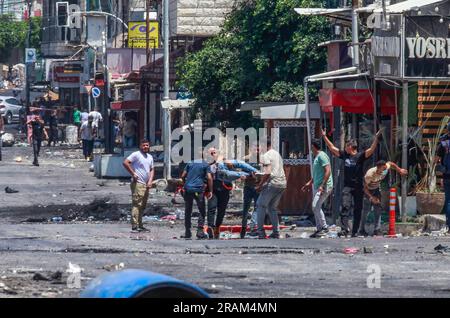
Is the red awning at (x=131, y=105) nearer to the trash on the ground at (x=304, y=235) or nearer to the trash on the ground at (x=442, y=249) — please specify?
the trash on the ground at (x=304, y=235)

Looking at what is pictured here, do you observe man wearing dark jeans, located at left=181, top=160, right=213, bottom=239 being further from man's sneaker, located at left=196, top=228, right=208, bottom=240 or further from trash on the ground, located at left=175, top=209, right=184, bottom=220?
trash on the ground, located at left=175, top=209, right=184, bottom=220

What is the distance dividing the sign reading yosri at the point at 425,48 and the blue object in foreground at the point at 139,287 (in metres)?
13.8

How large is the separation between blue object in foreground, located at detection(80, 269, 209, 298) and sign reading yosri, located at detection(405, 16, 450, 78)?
45.3 feet

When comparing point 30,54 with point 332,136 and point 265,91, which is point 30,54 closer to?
point 265,91

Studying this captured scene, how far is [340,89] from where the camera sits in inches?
942

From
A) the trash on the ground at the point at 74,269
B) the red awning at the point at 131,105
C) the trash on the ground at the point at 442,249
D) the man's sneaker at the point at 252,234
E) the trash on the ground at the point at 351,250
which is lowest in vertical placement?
the man's sneaker at the point at 252,234

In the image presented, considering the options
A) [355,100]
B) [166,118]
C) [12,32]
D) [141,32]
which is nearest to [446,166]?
[355,100]

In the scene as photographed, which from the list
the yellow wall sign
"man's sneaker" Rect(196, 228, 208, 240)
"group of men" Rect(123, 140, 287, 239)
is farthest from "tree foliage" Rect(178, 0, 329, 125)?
the yellow wall sign

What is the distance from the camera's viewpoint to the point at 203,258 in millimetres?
16844

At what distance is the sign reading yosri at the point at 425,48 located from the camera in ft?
69.7

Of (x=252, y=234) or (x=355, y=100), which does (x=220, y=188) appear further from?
(x=355, y=100)

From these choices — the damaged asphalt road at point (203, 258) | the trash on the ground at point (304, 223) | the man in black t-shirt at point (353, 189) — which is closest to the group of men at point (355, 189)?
the man in black t-shirt at point (353, 189)

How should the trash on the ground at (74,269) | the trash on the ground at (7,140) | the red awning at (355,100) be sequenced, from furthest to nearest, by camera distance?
the trash on the ground at (7,140) < the red awning at (355,100) < the trash on the ground at (74,269)

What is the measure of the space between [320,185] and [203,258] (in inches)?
201
